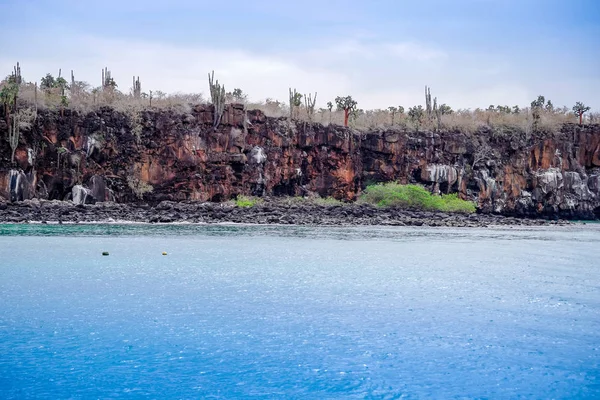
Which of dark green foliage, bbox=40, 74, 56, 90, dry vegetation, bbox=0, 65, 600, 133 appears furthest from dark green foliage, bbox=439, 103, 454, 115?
dark green foliage, bbox=40, 74, 56, 90

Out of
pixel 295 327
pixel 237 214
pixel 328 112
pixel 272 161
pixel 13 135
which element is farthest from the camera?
pixel 328 112

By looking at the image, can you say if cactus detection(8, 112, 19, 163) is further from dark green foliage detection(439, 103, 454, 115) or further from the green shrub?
dark green foliage detection(439, 103, 454, 115)

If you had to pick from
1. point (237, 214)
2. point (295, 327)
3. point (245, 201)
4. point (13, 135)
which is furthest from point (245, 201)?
point (295, 327)

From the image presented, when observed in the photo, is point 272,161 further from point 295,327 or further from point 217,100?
point 295,327

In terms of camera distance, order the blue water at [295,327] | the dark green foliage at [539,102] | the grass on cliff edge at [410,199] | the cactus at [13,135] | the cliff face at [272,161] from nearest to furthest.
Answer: the blue water at [295,327], the cactus at [13,135], the cliff face at [272,161], the grass on cliff edge at [410,199], the dark green foliage at [539,102]

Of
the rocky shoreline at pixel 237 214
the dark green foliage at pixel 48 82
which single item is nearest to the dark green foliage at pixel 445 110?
the rocky shoreline at pixel 237 214

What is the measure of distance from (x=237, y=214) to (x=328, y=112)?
1020 inches

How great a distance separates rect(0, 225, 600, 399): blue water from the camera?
7531 mm

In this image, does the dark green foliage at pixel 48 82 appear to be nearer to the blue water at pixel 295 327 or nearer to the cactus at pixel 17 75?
the cactus at pixel 17 75

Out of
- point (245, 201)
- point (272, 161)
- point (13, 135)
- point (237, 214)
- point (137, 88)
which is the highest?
point (137, 88)

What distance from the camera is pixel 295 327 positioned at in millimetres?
10375

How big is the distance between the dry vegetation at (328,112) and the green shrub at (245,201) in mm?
9575

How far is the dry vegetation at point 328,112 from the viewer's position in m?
51.3

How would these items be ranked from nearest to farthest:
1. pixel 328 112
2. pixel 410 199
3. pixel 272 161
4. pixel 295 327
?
pixel 295 327
pixel 410 199
pixel 272 161
pixel 328 112
